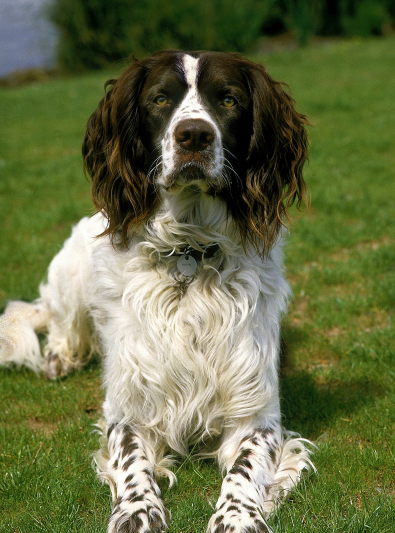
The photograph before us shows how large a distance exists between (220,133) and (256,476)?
142 centimetres

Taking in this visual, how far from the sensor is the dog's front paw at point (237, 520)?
7.31 feet

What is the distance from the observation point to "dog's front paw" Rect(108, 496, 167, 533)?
2250 mm

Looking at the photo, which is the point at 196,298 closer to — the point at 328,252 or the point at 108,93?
the point at 108,93

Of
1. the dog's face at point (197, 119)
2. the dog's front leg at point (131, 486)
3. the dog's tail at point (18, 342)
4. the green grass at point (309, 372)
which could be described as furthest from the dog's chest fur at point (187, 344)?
the dog's tail at point (18, 342)

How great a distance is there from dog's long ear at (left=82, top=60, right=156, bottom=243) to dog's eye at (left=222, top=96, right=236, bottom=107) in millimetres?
393

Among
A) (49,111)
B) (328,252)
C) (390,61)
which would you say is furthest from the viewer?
(390,61)

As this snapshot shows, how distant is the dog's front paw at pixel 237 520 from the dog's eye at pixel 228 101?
1.63 meters

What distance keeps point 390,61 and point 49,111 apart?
7.52 m

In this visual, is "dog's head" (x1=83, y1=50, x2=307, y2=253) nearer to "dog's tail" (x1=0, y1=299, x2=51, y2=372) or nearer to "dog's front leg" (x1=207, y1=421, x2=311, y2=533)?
"dog's front leg" (x1=207, y1=421, x2=311, y2=533)

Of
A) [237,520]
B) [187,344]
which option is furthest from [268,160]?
[237,520]

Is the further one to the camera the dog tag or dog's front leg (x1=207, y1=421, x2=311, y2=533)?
the dog tag

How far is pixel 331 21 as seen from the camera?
20453 millimetres

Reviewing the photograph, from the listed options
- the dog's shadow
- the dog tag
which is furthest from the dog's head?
the dog's shadow

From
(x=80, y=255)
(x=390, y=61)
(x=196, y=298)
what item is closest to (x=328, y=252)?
(x=80, y=255)
